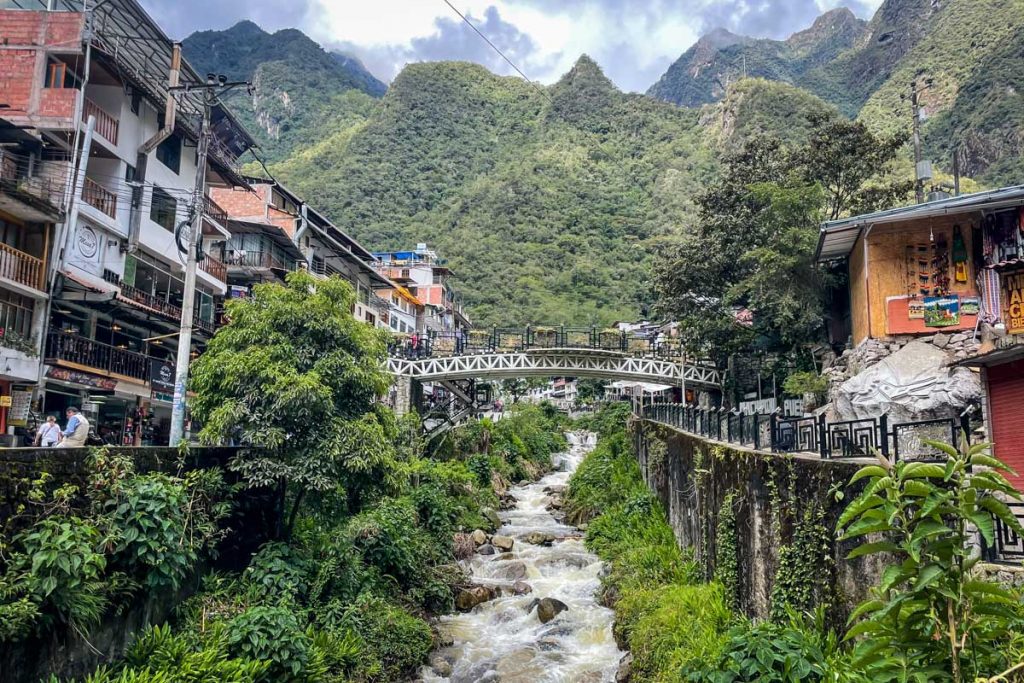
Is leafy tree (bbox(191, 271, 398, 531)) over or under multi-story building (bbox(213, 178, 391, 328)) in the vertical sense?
under

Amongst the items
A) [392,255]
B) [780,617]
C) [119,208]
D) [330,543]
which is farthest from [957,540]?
[392,255]

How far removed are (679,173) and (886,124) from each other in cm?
3397

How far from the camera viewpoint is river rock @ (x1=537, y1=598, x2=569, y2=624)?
669 inches

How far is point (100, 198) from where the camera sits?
2194cm

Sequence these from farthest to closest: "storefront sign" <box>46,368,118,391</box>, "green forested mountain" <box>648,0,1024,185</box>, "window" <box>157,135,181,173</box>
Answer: "green forested mountain" <box>648,0,1024,185</box>
"window" <box>157,135,181,173</box>
"storefront sign" <box>46,368,118,391</box>

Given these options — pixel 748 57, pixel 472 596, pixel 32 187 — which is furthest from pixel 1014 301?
pixel 748 57

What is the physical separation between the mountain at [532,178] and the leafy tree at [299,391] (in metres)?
55.7

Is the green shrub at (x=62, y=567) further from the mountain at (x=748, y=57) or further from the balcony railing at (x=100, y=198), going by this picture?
the mountain at (x=748, y=57)

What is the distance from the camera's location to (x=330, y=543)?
15.5m

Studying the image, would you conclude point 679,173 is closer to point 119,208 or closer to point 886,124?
point 886,124

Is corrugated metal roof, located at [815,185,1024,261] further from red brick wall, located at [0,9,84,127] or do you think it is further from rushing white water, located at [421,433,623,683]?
red brick wall, located at [0,9,84,127]

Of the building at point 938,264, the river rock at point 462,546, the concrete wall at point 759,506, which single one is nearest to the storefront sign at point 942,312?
the building at point 938,264

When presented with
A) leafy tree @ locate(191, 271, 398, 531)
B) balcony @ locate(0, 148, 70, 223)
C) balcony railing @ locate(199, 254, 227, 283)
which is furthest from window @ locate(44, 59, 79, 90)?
leafy tree @ locate(191, 271, 398, 531)

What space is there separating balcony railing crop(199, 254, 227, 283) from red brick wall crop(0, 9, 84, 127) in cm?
818
